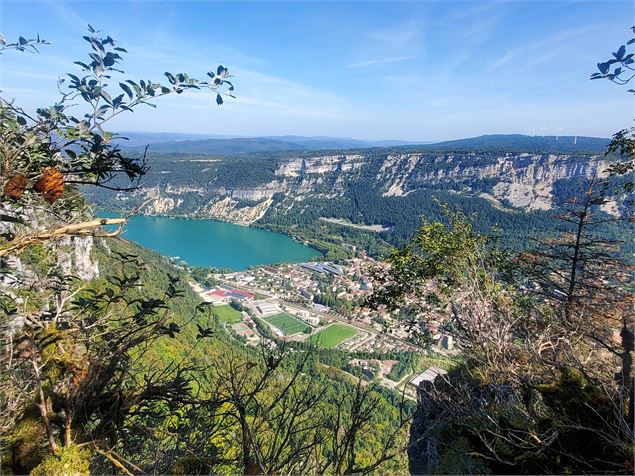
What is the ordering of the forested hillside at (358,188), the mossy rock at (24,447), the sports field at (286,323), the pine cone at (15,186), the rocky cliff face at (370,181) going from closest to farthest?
the pine cone at (15,186), the mossy rock at (24,447), the sports field at (286,323), the forested hillside at (358,188), the rocky cliff face at (370,181)

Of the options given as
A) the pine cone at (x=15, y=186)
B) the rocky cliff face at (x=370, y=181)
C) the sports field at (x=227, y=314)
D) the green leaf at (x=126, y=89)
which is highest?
the green leaf at (x=126, y=89)

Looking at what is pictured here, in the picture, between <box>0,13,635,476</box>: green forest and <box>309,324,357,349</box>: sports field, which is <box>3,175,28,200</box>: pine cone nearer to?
<box>0,13,635,476</box>: green forest

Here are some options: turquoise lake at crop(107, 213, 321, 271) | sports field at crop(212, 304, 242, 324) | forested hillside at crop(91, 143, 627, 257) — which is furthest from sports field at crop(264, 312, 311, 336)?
forested hillside at crop(91, 143, 627, 257)

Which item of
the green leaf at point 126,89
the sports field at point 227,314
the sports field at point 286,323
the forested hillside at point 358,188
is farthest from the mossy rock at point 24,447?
the forested hillside at point 358,188

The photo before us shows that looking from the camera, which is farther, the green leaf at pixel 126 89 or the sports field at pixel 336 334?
the sports field at pixel 336 334

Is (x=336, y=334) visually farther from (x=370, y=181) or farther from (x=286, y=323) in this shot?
(x=370, y=181)

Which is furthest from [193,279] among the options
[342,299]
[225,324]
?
[342,299]

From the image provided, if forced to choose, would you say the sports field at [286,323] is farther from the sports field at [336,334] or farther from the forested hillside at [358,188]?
the forested hillside at [358,188]
